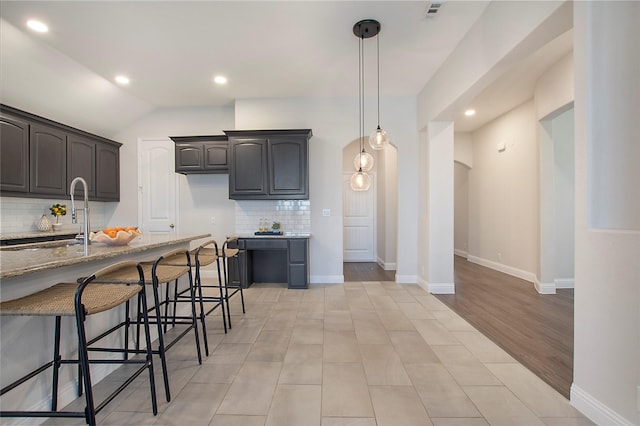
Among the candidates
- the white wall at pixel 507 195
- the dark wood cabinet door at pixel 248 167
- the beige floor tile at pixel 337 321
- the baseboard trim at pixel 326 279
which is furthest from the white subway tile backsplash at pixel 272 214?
the white wall at pixel 507 195

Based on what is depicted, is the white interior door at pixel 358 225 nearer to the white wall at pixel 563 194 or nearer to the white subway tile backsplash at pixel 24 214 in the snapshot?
the white wall at pixel 563 194

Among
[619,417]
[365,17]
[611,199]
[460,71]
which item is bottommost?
[619,417]

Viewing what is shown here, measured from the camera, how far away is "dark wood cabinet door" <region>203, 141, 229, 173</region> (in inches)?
184

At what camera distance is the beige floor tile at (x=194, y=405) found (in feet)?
5.28

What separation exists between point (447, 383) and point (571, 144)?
4.42m

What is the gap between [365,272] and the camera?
5562 millimetres

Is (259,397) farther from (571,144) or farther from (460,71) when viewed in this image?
(571,144)

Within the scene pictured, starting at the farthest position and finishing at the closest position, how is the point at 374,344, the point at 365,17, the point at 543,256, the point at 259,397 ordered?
the point at 543,256 → the point at 365,17 → the point at 374,344 → the point at 259,397

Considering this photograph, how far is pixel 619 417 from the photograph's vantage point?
1.43 meters

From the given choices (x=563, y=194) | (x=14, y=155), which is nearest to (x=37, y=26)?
(x=14, y=155)

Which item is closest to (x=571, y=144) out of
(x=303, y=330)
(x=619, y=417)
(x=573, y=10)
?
(x=573, y=10)

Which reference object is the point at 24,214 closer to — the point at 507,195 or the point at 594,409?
the point at 594,409

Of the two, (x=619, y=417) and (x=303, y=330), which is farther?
(x=303, y=330)

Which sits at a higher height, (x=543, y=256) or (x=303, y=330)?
(x=543, y=256)
